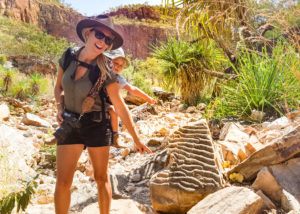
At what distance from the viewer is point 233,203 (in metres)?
2.62

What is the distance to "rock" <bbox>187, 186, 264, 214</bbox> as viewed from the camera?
2.59 meters

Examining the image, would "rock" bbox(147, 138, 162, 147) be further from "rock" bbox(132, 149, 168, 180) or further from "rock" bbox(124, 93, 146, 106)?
"rock" bbox(124, 93, 146, 106)

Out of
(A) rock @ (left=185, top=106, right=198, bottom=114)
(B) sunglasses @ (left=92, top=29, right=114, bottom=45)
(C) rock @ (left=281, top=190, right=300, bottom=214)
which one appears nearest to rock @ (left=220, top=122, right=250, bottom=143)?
(C) rock @ (left=281, top=190, right=300, bottom=214)

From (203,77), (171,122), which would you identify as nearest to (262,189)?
(171,122)

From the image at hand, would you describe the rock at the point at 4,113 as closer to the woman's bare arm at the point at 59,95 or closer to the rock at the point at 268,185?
the woman's bare arm at the point at 59,95

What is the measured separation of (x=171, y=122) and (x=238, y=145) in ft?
9.81

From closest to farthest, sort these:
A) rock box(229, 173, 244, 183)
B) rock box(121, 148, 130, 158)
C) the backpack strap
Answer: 1. the backpack strap
2. rock box(229, 173, 244, 183)
3. rock box(121, 148, 130, 158)

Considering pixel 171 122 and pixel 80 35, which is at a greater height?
pixel 80 35

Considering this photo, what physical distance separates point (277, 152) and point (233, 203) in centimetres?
69

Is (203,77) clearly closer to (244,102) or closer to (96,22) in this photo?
(244,102)

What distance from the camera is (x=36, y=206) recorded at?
141 inches

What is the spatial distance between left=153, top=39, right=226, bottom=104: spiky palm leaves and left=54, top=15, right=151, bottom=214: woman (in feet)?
18.6

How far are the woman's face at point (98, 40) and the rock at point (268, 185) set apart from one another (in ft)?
4.58

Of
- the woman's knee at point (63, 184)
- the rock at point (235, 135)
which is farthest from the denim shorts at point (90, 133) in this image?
the rock at point (235, 135)
